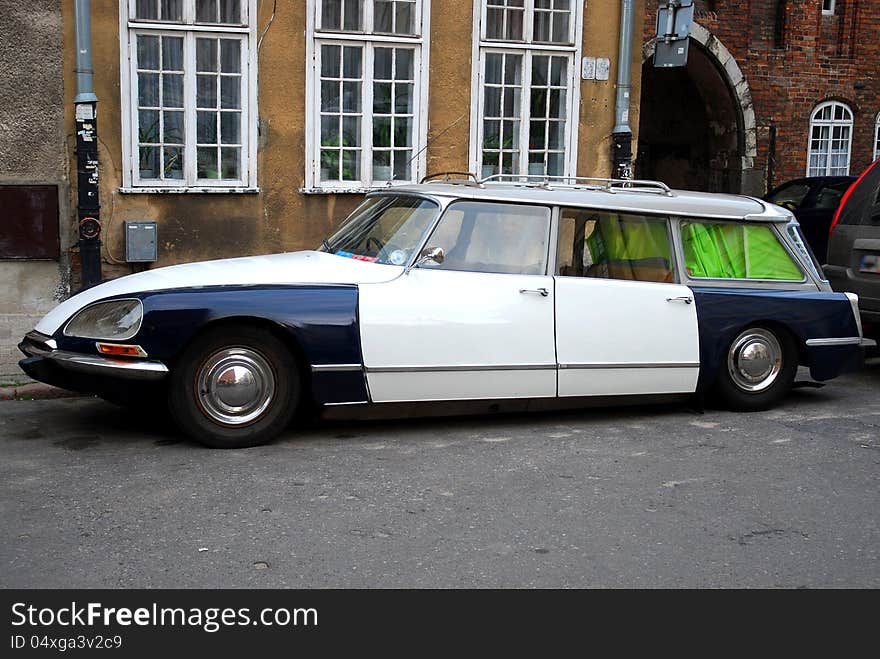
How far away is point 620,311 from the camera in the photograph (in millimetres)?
7047

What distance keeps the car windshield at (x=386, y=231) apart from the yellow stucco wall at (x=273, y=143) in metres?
4.17

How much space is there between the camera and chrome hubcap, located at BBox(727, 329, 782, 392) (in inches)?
297

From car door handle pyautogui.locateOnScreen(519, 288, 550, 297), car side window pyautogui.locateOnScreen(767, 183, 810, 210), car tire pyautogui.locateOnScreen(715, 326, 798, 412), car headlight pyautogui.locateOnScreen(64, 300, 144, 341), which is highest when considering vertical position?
car side window pyautogui.locateOnScreen(767, 183, 810, 210)

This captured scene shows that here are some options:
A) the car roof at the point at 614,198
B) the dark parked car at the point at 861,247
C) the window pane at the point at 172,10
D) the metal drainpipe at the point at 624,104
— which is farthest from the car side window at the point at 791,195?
the window pane at the point at 172,10

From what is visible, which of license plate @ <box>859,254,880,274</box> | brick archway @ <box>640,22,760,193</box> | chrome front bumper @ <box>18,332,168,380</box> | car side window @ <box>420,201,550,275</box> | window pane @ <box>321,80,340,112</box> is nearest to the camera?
chrome front bumper @ <box>18,332,168,380</box>

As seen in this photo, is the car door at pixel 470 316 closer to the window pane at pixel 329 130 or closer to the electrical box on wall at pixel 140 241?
the electrical box on wall at pixel 140 241

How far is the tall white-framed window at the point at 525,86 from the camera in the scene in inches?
484

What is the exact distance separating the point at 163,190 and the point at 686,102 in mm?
14873

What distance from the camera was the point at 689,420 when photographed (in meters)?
7.38

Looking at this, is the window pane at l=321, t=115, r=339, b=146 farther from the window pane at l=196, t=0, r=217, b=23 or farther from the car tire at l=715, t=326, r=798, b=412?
the car tire at l=715, t=326, r=798, b=412

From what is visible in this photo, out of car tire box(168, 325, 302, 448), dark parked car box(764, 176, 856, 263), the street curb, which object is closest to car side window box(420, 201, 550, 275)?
car tire box(168, 325, 302, 448)

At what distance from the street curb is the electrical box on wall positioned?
3294 mm
